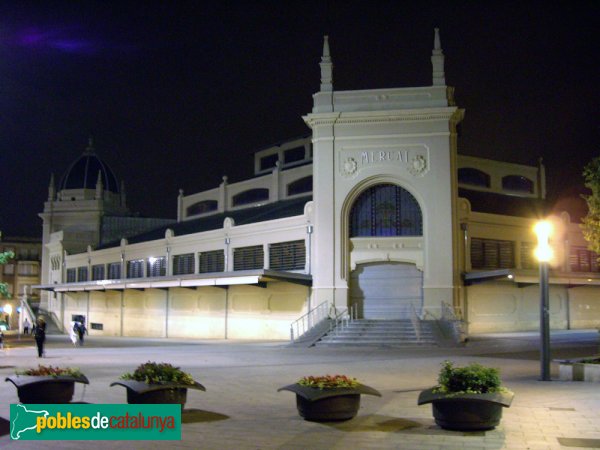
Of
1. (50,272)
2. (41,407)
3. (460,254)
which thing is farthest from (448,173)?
(50,272)

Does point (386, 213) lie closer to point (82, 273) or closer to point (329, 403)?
point (329, 403)

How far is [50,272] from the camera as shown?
68.6m

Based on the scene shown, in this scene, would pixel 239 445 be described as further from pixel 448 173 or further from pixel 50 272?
pixel 50 272

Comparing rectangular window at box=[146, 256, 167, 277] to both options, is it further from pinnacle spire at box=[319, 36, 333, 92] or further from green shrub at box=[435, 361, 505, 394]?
green shrub at box=[435, 361, 505, 394]

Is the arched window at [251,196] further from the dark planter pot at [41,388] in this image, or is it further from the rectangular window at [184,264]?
the dark planter pot at [41,388]

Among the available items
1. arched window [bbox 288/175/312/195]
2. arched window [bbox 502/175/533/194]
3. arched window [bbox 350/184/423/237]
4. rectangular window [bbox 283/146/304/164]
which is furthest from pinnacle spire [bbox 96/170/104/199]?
arched window [bbox 350/184/423/237]

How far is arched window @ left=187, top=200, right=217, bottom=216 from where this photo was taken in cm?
5957

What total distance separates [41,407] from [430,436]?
605cm

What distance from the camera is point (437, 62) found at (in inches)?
1412

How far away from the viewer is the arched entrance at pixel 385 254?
34.8 meters

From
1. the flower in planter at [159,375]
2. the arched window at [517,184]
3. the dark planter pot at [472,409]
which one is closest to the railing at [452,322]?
the arched window at [517,184]

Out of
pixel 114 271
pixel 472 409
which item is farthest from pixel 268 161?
pixel 472 409

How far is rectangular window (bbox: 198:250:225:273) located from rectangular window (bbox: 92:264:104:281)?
1631 cm

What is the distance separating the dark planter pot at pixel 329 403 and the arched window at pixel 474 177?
36.7 meters
